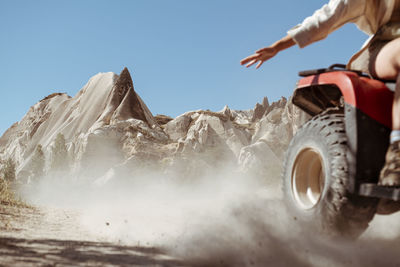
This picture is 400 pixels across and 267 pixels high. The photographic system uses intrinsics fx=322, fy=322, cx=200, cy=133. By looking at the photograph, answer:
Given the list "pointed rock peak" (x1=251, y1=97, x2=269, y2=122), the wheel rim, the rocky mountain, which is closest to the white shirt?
the wheel rim

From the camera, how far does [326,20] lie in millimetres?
2154

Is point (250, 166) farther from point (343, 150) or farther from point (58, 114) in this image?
point (58, 114)

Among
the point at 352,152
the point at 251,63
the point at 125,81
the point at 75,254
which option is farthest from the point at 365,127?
the point at 125,81

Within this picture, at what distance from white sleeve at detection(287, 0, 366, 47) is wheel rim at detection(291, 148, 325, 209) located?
0.82 m

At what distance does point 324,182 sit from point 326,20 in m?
1.11

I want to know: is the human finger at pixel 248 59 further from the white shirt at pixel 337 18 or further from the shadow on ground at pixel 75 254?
the shadow on ground at pixel 75 254

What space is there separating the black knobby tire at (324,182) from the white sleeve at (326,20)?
1.87 ft

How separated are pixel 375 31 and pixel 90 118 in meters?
27.3

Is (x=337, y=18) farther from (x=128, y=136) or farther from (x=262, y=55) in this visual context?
(x=128, y=136)

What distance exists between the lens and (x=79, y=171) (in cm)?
1869

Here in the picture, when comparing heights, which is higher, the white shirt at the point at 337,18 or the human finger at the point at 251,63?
the white shirt at the point at 337,18

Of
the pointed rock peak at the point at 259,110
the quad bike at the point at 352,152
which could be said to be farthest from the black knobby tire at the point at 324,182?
the pointed rock peak at the point at 259,110

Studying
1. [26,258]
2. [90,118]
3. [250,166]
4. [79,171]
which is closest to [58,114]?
[90,118]

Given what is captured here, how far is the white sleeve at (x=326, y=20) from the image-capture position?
215cm
